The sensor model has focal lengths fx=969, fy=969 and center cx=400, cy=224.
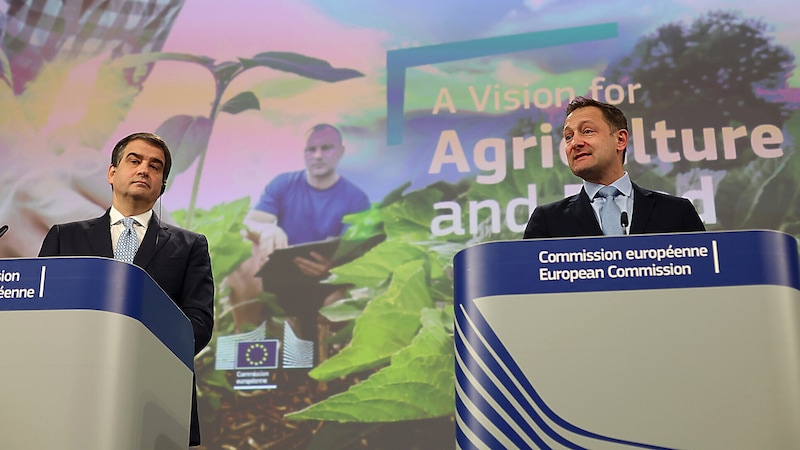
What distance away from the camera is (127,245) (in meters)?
2.78

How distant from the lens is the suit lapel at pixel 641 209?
258 cm

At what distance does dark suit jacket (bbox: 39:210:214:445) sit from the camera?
273cm

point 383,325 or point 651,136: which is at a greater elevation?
point 651,136

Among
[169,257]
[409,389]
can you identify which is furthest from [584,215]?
[409,389]

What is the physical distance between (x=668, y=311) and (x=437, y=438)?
7.28 ft

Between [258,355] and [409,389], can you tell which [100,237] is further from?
[409,389]

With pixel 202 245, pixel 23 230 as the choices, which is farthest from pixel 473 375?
pixel 23 230

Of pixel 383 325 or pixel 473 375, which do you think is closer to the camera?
pixel 473 375

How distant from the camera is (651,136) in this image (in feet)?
14.0

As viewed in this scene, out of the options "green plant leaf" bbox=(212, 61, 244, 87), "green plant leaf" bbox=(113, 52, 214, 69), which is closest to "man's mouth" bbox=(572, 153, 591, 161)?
"green plant leaf" bbox=(212, 61, 244, 87)

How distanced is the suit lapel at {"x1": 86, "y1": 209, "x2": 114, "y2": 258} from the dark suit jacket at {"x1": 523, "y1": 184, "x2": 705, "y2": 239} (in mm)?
1174

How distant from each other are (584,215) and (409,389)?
1.69 m

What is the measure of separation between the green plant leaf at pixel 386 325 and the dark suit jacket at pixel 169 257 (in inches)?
56.7

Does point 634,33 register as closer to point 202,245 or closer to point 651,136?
point 651,136
